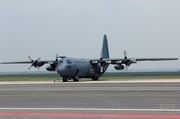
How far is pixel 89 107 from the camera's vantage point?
1220 cm

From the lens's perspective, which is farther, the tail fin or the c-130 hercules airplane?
the tail fin
